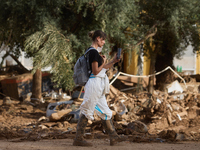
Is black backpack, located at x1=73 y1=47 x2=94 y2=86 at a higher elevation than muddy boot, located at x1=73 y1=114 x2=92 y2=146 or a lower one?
higher

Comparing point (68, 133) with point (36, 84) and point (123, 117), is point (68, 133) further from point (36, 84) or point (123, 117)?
point (36, 84)

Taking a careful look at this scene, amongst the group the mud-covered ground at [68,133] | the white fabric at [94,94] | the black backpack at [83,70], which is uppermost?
the black backpack at [83,70]

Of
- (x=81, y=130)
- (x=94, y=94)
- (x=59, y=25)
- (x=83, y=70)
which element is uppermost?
(x=59, y=25)

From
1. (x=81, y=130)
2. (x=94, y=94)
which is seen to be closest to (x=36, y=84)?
(x=81, y=130)

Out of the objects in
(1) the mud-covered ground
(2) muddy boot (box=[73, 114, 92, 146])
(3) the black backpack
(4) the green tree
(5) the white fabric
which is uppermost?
(4) the green tree

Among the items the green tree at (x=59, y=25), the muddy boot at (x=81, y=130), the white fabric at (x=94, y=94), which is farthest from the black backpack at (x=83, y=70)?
the green tree at (x=59, y=25)

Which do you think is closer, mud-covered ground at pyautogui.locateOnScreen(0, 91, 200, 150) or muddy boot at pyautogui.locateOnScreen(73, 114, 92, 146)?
muddy boot at pyautogui.locateOnScreen(73, 114, 92, 146)

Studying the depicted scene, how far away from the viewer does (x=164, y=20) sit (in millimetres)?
10945

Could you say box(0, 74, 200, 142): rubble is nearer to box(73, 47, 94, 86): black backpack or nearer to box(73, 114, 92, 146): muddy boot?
box(73, 114, 92, 146): muddy boot

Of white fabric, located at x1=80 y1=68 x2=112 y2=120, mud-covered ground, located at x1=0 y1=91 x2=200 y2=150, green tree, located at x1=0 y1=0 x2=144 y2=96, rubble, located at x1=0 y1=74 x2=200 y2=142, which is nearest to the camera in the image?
white fabric, located at x1=80 y1=68 x2=112 y2=120

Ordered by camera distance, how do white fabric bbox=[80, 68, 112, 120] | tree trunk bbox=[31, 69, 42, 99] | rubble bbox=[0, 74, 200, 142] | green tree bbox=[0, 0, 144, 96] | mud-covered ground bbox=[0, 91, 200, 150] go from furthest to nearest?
tree trunk bbox=[31, 69, 42, 99], green tree bbox=[0, 0, 144, 96], rubble bbox=[0, 74, 200, 142], mud-covered ground bbox=[0, 91, 200, 150], white fabric bbox=[80, 68, 112, 120]

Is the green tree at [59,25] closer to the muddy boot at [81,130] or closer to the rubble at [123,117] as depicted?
the rubble at [123,117]

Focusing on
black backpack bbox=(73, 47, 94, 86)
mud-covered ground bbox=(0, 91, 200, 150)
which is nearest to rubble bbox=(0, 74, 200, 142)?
mud-covered ground bbox=(0, 91, 200, 150)

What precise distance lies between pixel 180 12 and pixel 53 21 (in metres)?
4.73
